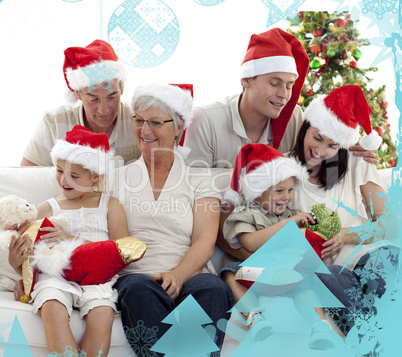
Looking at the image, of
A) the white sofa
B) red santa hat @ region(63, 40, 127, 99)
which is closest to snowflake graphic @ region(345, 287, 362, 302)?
the white sofa

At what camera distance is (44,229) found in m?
1.82

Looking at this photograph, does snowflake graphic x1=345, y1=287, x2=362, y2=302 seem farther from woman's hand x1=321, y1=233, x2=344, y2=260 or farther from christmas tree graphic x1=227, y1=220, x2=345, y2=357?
woman's hand x1=321, y1=233, x2=344, y2=260

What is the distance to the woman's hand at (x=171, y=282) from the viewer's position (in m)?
1.79

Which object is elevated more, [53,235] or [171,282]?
[53,235]

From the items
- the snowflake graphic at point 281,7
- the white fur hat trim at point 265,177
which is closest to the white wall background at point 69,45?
the snowflake graphic at point 281,7

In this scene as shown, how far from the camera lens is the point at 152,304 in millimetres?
1666

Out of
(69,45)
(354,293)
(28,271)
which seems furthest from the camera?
(69,45)

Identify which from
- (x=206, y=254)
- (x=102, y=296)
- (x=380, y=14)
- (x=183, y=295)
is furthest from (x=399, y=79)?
(x=102, y=296)

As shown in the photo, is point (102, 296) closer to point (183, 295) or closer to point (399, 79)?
point (183, 295)

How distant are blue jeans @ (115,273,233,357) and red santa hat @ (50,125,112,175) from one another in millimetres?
525

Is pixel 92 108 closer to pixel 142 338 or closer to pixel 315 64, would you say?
pixel 142 338

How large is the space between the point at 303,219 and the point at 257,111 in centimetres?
69
